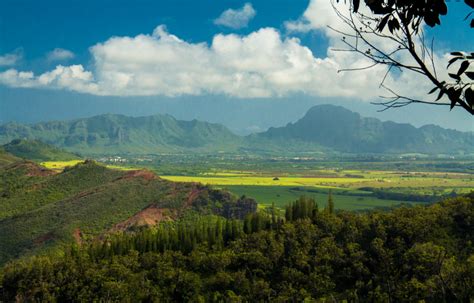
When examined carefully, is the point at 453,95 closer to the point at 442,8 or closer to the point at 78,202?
the point at 442,8

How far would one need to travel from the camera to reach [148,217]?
110 metres

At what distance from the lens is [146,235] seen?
Answer: 78188 mm

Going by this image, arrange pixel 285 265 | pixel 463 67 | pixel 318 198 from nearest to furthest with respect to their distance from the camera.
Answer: pixel 463 67 → pixel 285 265 → pixel 318 198

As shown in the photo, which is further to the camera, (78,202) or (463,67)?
(78,202)

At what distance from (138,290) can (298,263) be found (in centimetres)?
2035

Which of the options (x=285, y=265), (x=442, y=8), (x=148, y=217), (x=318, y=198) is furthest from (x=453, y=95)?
(x=318, y=198)

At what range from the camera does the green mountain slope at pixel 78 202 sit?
332ft

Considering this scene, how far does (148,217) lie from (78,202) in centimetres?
2124

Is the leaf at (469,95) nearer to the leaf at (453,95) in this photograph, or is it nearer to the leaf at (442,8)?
the leaf at (453,95)

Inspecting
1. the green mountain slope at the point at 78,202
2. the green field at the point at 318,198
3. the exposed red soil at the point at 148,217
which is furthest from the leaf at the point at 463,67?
the green field at the point at 318,198

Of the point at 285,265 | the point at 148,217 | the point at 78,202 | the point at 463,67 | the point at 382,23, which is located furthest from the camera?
the point at 78,202

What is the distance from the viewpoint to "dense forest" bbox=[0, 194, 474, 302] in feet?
180

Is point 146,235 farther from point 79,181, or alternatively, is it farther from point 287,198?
point 287,198

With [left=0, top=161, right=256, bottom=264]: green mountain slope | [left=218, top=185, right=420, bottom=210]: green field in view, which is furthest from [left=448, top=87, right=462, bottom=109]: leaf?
[left=218, top=185, right=420, bottom=210]: green field
